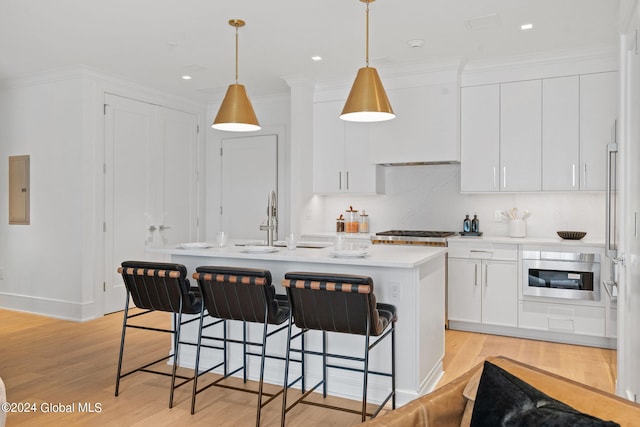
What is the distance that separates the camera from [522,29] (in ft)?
13.0

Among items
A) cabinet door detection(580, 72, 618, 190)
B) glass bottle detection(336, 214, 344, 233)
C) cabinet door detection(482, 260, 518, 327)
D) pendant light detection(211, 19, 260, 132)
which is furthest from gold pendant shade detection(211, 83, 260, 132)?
cabinet door detection(580, 72, 618, 190)

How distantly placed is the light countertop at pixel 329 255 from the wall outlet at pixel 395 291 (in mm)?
179

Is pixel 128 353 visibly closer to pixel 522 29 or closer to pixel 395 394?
pixel 395 394

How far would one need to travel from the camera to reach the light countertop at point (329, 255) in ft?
9.11

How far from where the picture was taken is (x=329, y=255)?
3096 millimetres

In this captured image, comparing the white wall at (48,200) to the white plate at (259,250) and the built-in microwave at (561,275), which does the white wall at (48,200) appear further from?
Result: the built-in microwave at (561,275)

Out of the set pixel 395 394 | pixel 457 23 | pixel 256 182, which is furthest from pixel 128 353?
pixel 457 23

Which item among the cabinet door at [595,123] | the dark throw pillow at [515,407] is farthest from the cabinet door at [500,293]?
the dark throw pillow at [515,407]

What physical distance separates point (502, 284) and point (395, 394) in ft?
6.93

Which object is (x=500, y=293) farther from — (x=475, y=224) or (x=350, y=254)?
(x=350, y=254)

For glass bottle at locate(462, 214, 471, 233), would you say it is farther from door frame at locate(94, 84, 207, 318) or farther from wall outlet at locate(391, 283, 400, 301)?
door frame at locate(94, 84, 207, 318)

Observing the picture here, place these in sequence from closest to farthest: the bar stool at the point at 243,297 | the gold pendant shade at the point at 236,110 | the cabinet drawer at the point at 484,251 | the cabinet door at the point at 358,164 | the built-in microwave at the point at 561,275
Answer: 1. the bar stool at the point at 243,297
2. the gold pendant shade at the point at 236,110
3. the built-in microwave at the point at 561,275
4. the cabinet drawer at the point at 484,251
5. the cabinet door at the point at 358,164

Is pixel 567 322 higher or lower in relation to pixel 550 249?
lower

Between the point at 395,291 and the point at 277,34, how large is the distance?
7.96 ft
